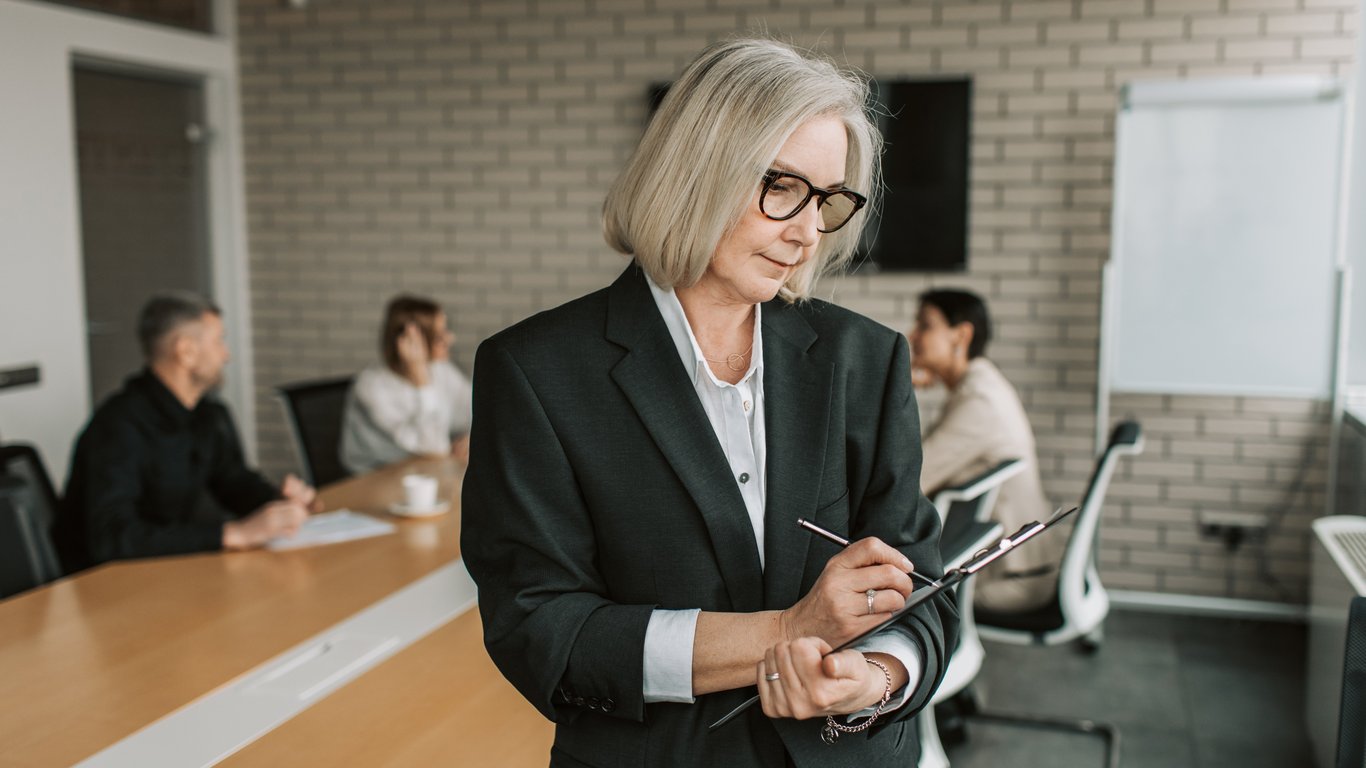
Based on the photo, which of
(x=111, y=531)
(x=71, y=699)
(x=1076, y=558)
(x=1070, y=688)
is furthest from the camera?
(x=1070, y=688)

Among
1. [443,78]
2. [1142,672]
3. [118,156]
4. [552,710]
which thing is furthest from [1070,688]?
[118,156]

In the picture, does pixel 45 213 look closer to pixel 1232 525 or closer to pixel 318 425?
pixel 318 425

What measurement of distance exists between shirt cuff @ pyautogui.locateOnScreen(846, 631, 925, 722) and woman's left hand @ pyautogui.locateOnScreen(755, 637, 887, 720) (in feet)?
0.24

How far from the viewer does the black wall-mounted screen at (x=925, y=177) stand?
15.4 feet

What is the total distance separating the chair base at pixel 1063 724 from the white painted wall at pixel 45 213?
364 cm

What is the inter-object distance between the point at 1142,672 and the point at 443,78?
3.76 metres

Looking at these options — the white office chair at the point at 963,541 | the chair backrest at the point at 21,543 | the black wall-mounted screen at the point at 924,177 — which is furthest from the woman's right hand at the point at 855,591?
the black wall-mounted screen at the point at 924,177

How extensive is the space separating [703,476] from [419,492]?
2.12 m

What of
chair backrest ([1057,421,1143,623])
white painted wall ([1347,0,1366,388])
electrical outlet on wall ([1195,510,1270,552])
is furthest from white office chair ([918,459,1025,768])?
white painted wall ([1347,0,1366,388])

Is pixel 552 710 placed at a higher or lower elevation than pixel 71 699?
higher

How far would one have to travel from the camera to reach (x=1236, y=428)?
4641 millimetres

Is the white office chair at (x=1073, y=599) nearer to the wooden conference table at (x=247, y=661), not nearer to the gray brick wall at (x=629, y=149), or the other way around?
the gray brick wall at (x=629, y=149)

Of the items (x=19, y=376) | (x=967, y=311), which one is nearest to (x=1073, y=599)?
(x=967, y=311)

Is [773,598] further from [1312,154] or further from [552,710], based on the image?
[1312,154]
